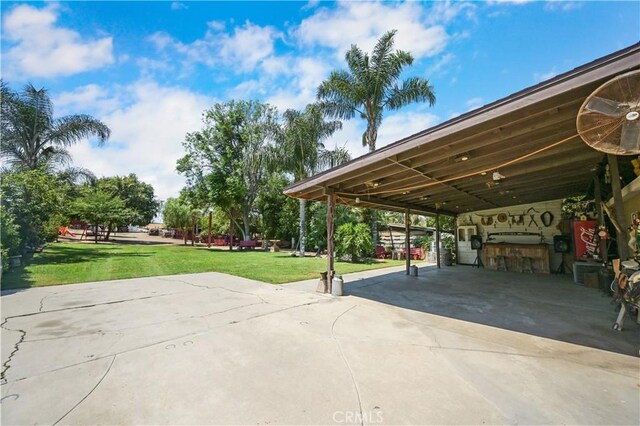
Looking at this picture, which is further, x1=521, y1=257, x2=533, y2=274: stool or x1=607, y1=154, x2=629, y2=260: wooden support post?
x1=521, y1=257, x2=533, y2=274: stool

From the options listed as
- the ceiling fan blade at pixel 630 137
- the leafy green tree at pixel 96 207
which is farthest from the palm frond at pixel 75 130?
the ceiling fan blade at pixel 630 137

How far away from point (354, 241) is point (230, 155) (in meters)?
14.1

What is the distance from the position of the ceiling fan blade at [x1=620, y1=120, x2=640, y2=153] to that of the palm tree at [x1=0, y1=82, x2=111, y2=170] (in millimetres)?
18481

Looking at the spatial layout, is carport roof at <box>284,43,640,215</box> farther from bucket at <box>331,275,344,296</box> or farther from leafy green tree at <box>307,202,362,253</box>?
leafy green tree at <box>307,202,362,253</box>

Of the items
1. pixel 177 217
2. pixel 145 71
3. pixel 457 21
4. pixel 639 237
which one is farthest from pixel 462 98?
pixel 177 217

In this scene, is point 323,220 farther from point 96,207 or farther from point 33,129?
point 96,207

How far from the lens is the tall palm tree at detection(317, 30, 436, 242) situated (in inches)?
555

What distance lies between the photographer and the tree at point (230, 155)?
837 inches

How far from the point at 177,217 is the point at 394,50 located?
2874cm

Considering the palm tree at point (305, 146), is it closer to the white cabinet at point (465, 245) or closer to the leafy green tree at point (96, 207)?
the white cabinet at point (465, 245)

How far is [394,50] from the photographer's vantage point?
14070 millimetres

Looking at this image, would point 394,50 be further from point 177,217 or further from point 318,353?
point 177,217

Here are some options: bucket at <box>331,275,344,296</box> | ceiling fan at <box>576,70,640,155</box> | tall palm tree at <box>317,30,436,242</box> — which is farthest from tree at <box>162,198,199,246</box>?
ceiling fan at <box>576,70,640,155</box>

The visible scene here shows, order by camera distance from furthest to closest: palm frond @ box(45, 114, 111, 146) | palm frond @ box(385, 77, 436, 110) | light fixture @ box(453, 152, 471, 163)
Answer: palm frond @ box(385, 77, 436, 110) < palm frond @ box(45, 114, 111, 146) < light fixture @ box(453, 152, 471, 163)
